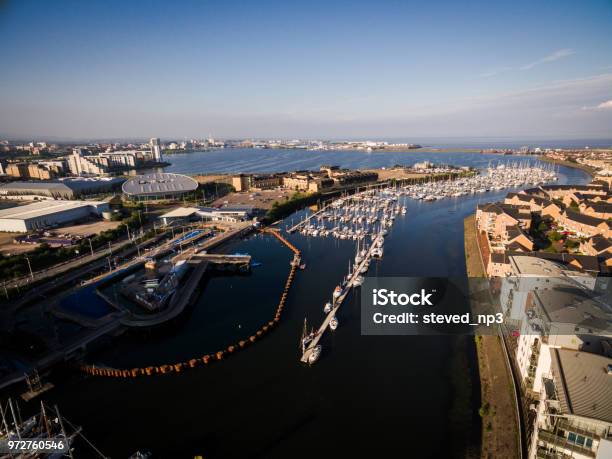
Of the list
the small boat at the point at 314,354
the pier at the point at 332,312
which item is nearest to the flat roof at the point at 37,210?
the pier at the point at 332,312

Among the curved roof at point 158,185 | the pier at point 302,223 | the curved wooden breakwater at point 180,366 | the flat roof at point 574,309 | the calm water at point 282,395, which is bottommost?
the calm water at point 282,395

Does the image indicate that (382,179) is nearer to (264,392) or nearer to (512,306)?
(512,306)

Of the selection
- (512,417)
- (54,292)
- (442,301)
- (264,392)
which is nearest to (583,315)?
(512,417)

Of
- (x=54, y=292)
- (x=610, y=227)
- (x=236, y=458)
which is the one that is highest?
(x=610, y=227)

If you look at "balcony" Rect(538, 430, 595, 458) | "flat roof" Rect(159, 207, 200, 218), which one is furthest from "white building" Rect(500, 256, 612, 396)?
"flat roof" Rect(159, 207, 200, 218)

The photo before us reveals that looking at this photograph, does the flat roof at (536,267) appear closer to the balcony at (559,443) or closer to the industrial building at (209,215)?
the balcony at (559,443)

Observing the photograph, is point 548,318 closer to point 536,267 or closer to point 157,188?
point 536,267
